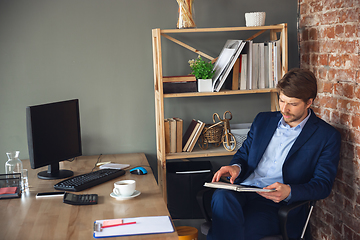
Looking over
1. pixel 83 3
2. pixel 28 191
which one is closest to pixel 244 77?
pixel 83 3

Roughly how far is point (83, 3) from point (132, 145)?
3.95ft

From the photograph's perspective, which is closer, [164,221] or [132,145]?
[164,221]

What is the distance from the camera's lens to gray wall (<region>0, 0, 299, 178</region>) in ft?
9.09

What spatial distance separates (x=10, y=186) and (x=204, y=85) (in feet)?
4.87

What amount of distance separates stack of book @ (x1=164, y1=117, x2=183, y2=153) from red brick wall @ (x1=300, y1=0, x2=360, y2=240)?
1.06m

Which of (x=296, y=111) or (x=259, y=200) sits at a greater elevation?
(x=296, y=111)

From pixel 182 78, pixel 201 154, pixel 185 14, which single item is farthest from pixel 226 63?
pixel 201 154

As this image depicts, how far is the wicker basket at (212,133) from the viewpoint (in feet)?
9.32

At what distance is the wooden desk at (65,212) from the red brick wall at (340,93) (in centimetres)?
129

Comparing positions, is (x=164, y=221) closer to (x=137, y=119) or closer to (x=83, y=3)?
(x=137, y=119)

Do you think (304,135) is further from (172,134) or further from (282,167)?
(172,134)

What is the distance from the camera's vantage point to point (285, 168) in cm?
224

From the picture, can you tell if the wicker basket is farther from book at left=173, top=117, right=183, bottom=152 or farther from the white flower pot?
the white flower pot

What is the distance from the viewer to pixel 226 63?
269 cm
